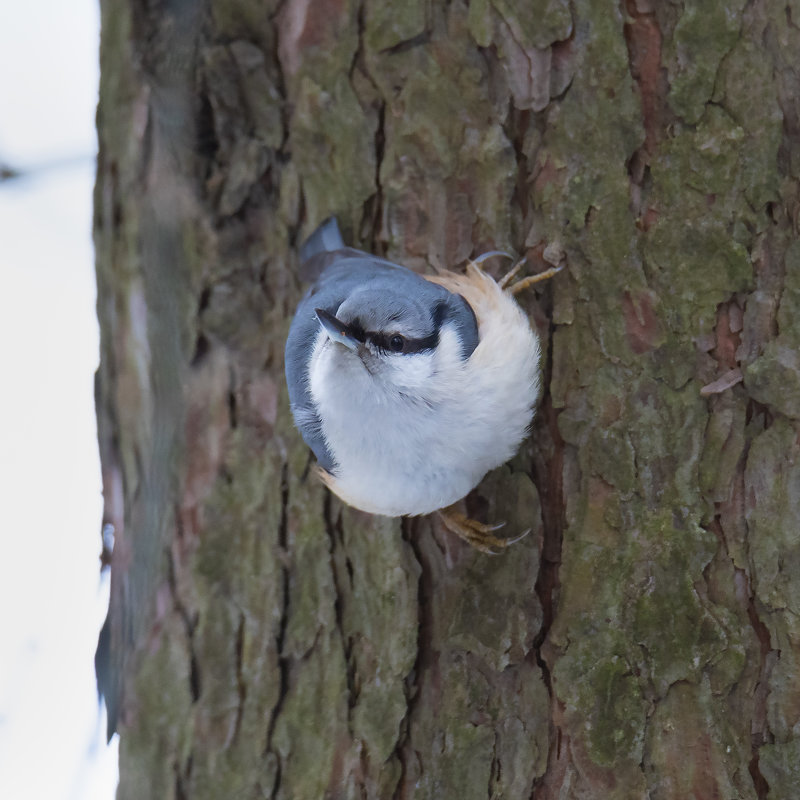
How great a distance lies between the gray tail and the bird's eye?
301 millimetres

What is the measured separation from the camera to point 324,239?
1.41 m

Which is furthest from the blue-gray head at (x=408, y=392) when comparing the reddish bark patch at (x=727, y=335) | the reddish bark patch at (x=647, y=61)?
the reddish bark patch at (x=647, y=61)

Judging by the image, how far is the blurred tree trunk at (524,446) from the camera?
3.93ft

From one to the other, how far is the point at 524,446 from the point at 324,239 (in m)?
0.55

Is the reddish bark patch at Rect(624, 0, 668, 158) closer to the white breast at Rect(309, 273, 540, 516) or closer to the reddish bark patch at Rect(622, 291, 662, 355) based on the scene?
the reddish bark patch at Rect(622, 291, 662, 355)

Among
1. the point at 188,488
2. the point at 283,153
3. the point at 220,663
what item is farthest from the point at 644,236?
the point at 220,663

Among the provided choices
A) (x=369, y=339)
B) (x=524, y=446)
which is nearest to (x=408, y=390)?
(x=369, y=339)

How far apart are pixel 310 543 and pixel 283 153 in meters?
0.77

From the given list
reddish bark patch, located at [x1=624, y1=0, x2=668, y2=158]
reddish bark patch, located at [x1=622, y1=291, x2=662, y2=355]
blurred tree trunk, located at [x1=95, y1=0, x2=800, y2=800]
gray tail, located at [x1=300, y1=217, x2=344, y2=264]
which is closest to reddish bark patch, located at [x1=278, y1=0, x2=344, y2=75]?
blurred tree trunk, located at [x1=95, y1=0, x2=800, y2=800]

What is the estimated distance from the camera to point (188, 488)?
146 cm

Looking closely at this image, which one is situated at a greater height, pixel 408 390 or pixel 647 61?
pixel 647 61

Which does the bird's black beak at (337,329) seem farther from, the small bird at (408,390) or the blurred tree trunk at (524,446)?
the blurred tree trunk at (524,446)

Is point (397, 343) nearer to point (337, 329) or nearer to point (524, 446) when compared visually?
point (337, 329)

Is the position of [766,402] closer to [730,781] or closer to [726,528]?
[726,528]
